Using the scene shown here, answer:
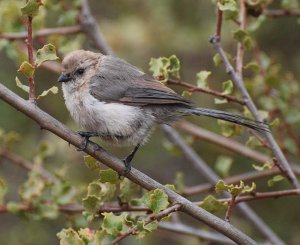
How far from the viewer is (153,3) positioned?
21.4ft

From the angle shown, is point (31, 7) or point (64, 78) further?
point (64, 78)

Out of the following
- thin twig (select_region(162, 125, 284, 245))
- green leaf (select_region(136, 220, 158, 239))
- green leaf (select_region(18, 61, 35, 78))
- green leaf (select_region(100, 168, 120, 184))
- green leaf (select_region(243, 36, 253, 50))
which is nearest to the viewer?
green leaf (select_region(136, 220, 158, 239))

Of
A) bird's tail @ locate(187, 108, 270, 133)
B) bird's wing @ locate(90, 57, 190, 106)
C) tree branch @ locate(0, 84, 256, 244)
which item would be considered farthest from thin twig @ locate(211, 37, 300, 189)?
tree branch @ locate(0, 84, 256, 244)

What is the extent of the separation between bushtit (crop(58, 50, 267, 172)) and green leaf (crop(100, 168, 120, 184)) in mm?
506

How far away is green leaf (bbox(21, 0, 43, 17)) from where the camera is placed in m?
2.86

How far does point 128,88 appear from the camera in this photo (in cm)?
394

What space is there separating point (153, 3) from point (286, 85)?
248 cm

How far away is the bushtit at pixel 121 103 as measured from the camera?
12.3ft

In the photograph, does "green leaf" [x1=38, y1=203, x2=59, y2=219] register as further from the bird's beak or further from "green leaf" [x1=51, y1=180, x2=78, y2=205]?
the bird's beak

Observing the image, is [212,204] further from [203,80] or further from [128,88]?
[128,88]

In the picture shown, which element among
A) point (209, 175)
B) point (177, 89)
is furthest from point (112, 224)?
point (177, 89)

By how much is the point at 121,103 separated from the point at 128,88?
0.12 m

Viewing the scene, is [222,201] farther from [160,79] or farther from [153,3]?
[153,3]

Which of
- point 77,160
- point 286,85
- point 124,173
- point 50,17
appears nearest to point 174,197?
point 124,173
